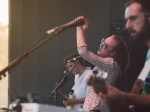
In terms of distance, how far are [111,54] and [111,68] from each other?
0.16 meters

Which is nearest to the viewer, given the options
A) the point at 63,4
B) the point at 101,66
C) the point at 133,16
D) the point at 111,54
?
the point at 133,16

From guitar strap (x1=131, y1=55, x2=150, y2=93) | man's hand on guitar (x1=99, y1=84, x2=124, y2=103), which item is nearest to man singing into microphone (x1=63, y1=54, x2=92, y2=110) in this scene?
guitar strap (x1=131, y1=55, x2=150, y2=93)

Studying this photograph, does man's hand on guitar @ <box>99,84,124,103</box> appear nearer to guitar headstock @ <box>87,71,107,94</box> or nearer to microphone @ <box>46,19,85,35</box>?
guitar headstock @ <box>87,71,107,94</box>

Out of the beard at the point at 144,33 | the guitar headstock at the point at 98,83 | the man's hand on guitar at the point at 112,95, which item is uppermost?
the beard at the point at 144,33

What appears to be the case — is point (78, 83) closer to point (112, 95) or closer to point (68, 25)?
point (68, 25)

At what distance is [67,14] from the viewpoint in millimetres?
3691

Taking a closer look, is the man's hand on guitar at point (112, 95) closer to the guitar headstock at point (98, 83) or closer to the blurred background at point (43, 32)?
the guitar headstock at point (98, 83)

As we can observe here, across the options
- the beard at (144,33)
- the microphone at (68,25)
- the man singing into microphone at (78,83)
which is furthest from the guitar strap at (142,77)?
the man singing into microphone at (78,83)

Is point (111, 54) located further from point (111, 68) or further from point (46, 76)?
point (46, 76)

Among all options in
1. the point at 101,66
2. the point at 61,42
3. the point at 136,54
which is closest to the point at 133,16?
the point at 101,66

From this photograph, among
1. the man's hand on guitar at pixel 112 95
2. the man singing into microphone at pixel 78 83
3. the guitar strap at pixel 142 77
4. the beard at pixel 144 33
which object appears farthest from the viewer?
the man singing into microphone at pixel 78 83

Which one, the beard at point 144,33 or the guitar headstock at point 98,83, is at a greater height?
the beard at point 144,33

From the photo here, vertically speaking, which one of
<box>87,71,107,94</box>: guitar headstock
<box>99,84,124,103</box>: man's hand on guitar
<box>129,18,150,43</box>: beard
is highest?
<box>129,18,150,43</box>: beard

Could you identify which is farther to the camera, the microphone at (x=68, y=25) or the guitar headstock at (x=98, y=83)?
the microphone at (x=68, y=25)
